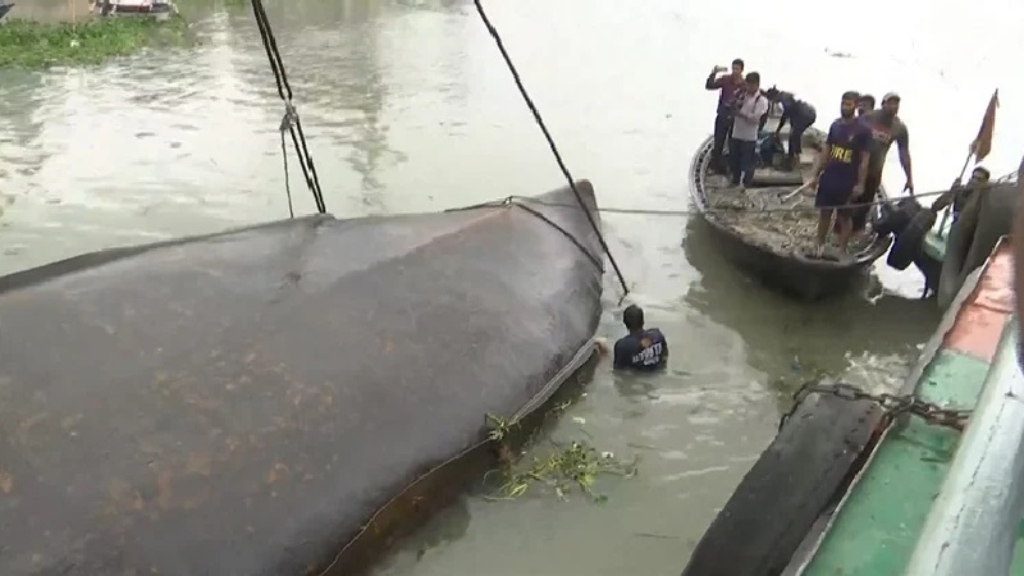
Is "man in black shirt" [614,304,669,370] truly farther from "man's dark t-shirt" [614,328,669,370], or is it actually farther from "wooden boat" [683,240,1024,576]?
"wooden boat" [683,240,1024,576]

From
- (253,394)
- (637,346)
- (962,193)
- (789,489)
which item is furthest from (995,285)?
(962,193)

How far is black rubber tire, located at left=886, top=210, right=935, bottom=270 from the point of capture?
974cm

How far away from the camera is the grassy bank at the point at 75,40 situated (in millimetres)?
19094

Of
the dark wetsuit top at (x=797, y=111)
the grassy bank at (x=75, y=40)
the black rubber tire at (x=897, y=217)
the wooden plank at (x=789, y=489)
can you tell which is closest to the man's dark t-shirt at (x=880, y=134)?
the black rubber tire at (x=897, y=217)

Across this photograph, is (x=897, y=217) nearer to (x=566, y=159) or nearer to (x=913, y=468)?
(x=566, y=159)

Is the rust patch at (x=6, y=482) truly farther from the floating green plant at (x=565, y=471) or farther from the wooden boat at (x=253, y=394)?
the floating green plant at (x=565, y=471)

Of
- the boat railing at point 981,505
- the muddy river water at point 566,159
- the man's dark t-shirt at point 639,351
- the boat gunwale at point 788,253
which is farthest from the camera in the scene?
the boat gunwale at point 788,253

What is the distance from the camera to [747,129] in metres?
11.3

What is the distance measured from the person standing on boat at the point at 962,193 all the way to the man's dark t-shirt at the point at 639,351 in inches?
126

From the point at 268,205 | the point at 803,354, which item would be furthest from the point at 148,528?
the point at 268,205

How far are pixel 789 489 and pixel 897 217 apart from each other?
22.0 feet

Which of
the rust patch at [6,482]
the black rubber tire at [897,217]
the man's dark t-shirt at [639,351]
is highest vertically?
the rust patch at [6,482]

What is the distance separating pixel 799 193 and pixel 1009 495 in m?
10.5

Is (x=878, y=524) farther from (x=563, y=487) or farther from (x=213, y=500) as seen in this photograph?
(x=563, y=487)
